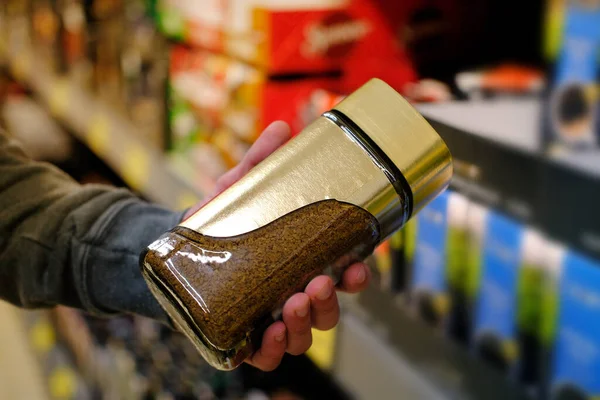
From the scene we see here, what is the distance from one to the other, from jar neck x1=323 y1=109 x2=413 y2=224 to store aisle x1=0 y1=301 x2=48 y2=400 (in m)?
2.05

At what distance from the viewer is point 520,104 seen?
2.64 feet

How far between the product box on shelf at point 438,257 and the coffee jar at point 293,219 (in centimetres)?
32

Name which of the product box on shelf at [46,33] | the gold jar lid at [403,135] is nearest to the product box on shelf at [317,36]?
the gold jar lid at [403,135]

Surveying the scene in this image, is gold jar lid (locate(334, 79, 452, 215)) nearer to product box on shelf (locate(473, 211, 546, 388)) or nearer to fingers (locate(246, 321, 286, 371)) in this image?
fingers (locate(246, 321, 286, 371))

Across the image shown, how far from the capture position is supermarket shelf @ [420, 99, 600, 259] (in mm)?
654

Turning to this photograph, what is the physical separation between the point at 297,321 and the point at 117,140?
131cm

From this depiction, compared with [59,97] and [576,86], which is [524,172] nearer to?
[576,86]

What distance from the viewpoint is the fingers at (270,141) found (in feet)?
2.03

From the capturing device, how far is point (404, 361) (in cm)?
93

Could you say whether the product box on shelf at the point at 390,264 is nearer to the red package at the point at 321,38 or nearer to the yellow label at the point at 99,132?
the red package at the point at 321,38

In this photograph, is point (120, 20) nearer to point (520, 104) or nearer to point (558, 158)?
point (520, 104)

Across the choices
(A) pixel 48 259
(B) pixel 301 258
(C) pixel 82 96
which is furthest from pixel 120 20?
(B) pixel 301 258

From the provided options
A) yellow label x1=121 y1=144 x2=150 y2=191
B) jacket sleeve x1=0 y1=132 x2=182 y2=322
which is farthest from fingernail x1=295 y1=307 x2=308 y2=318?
yellow label x1=121 y1=144 x2=150 y2=191

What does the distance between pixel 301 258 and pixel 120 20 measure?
1.41 m
